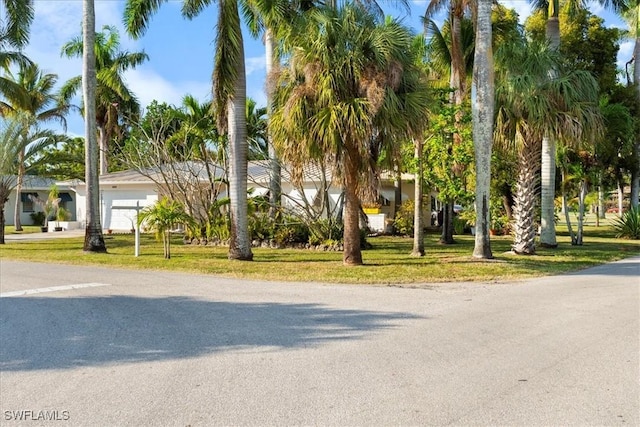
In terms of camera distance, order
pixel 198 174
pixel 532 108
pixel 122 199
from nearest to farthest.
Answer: pixel 532 108 → pixel 198 174 → pixel 122 199

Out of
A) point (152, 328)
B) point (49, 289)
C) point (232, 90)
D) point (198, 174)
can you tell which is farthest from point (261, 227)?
point (152, 328)

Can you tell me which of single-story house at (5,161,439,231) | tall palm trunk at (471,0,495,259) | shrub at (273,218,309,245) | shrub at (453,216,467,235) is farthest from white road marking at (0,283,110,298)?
shrub at (453,216,467,235)

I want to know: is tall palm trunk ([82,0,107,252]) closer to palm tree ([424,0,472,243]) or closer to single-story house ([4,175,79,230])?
palm tree ([424,0,472,243])

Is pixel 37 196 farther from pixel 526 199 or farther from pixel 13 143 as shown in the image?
pixel 526 199

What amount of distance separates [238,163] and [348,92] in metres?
3.94

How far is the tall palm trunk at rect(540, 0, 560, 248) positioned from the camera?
18297 mm

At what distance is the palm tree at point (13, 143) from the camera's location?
22.8 meters

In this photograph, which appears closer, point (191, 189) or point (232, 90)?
point (232, 90)

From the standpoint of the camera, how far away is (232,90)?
47.1ft

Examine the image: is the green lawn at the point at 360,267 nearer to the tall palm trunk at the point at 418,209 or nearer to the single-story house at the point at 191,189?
the tall palm trunk at the point at 418,209

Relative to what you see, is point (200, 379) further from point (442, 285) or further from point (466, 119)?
point (466, 119)

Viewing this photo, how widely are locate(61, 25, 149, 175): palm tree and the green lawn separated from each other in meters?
15.1

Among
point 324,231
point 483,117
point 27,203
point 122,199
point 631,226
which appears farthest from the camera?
point 27,203

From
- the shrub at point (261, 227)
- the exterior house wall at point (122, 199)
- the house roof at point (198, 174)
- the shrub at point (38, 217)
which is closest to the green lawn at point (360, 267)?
the shrub at point (261, 227)
